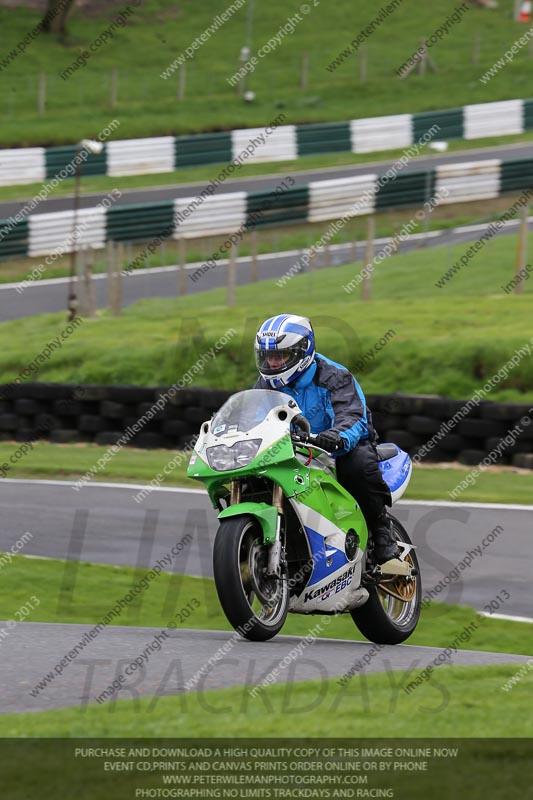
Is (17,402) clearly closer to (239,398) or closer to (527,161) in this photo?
(239,398)

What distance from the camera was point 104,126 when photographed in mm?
35594

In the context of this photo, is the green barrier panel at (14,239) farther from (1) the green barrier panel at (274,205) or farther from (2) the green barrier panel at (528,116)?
(2) the green barrier panel at (528,116)

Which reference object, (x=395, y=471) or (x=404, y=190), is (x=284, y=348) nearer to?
(x=395, y=471)

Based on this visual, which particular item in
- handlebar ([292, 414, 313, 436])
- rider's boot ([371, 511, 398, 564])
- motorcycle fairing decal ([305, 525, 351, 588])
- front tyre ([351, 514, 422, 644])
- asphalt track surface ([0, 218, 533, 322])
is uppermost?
handlebar ([292, 414, 313, 436])

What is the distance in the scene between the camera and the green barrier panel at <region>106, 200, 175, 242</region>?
27109 millimetres

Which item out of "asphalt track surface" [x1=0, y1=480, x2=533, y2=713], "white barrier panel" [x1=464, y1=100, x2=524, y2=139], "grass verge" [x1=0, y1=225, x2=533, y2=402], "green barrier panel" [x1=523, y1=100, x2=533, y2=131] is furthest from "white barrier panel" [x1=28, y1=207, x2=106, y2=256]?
"green barrier panel" [x1=523, y1=100, x2=533, y2=131]

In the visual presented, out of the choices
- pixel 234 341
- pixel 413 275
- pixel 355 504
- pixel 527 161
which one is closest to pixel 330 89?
pixel 527 161

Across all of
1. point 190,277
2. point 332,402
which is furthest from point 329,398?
point 190,277

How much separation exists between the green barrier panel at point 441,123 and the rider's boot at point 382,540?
28.9 metres

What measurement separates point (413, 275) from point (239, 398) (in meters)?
16.4

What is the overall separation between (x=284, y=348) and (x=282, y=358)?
78 millimetres

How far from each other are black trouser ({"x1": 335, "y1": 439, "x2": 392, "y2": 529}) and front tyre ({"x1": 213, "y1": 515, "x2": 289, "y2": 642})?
30.9 inches
